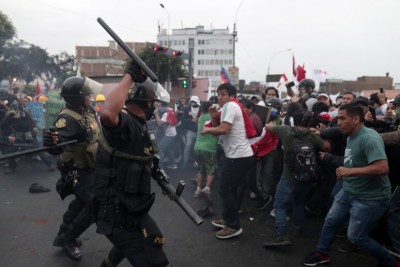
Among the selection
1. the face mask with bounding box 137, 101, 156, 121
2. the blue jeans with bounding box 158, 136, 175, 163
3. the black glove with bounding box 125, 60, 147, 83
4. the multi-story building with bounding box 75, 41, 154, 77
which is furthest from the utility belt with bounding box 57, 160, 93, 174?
the multi-story building with bounding box 75, 41, 154, 77

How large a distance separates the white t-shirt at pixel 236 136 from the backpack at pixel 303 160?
0.56m

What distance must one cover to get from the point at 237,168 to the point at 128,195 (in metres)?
2.04

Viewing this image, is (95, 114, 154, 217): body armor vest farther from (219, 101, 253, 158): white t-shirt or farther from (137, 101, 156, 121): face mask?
(219, 101, 253, 158): white t-shirt

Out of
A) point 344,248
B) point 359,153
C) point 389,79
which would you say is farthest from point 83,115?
point 389,79

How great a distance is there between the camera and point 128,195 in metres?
2.57

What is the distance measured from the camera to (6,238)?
4.52 meters

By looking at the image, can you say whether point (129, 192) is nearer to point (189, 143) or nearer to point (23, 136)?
point (189, 143)

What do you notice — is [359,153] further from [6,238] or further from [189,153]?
[189,153]

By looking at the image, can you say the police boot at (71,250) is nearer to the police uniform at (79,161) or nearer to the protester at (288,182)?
the police uniform at (79,161)

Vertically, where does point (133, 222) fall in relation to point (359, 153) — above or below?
below

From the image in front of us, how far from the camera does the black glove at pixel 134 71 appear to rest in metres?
2.40

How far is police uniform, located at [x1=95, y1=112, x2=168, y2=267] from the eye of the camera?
2.52 meters

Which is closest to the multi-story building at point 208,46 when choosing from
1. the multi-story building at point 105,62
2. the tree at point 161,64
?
the multi-story building at point 105,62

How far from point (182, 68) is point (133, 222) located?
34113 mm
